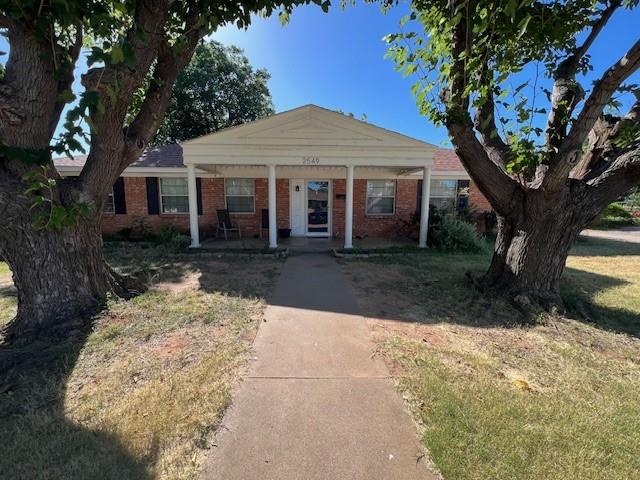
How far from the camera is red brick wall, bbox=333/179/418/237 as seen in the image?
11874mm

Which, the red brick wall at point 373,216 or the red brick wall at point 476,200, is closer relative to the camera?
the red brick wall at point 373,216

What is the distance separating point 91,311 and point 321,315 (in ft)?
10.8

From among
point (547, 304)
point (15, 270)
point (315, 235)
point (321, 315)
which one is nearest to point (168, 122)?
point (315, 235)

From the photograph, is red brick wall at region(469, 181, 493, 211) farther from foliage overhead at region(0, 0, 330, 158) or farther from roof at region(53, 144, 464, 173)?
foliage overhead at region(0, 0, 330, 158)

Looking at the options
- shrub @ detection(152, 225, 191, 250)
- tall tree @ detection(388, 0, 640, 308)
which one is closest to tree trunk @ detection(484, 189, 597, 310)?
tall tree @ detection(388, 0, 640, 308)

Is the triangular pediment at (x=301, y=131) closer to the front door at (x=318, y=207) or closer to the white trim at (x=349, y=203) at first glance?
the white trim at (x=349, y=203)

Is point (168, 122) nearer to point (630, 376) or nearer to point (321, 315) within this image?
point (321, 315)

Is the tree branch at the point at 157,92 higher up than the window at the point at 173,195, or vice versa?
the tree branch at the point at 157,92

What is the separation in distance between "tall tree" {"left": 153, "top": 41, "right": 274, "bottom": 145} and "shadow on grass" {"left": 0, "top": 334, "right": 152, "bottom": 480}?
20.6 metres

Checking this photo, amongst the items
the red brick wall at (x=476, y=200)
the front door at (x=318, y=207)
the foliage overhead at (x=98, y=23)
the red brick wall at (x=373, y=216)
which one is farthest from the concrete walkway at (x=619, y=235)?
the foliage overhead at (x=98, y=23)

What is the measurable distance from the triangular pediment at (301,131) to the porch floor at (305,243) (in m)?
3.15

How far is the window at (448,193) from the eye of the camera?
1213 centimetres

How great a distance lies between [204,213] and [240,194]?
1.56m

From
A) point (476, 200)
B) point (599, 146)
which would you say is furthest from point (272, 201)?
point (476, 200)
